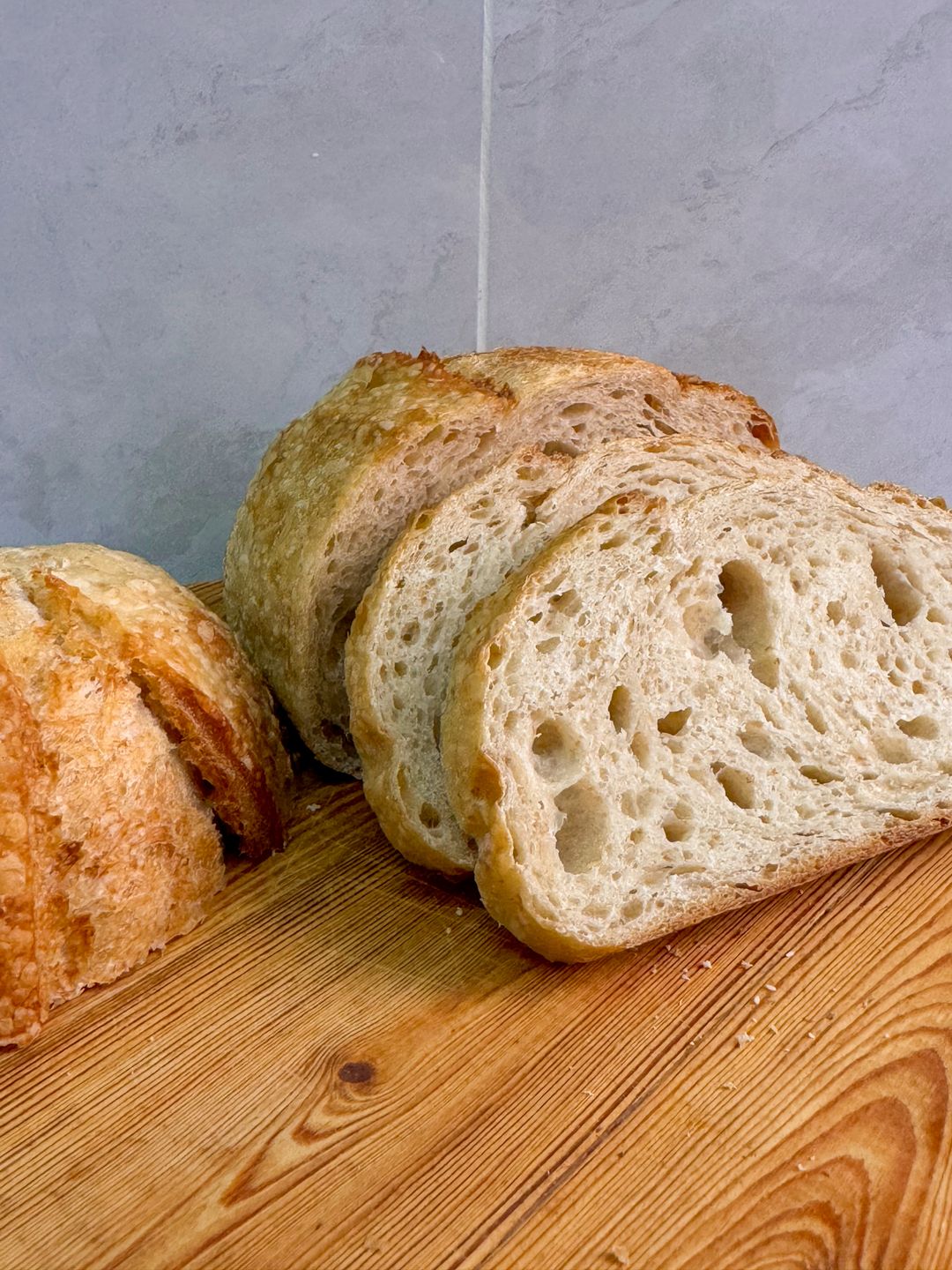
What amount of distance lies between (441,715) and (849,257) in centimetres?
221

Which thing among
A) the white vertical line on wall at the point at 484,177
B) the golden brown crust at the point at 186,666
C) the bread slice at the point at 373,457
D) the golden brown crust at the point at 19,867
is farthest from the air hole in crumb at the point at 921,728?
the white vertical line on wall at the point at 484,177

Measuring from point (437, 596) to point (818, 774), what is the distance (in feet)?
2.58

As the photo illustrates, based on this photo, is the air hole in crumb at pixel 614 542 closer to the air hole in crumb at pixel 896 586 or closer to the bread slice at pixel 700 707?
the bread slice at pixel 700 707

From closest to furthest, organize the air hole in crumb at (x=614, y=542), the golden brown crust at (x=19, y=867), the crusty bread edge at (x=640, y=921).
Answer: the golden brown crust at (x=19, y=867), the crusty bread edge at (x=640, y=921), the air hole in crumb at (x=614, y=542)

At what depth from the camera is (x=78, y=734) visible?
2.03 meters

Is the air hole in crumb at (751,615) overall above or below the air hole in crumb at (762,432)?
below

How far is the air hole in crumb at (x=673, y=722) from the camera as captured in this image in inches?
91.2

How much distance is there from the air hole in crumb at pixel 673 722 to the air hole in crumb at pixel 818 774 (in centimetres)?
27

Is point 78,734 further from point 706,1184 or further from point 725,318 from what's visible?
point 725,318

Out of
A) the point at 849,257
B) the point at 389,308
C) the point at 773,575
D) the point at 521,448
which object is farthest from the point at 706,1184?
the point at 849,257

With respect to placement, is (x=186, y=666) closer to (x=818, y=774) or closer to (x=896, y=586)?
(x=818, y=774)

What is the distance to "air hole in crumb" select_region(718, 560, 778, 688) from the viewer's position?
2.42 metres

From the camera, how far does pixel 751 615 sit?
97.0 inches

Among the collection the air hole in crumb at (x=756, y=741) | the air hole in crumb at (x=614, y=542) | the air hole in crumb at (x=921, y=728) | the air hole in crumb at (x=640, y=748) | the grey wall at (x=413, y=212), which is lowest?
the air hole in crumb at (x=921, y=728)
